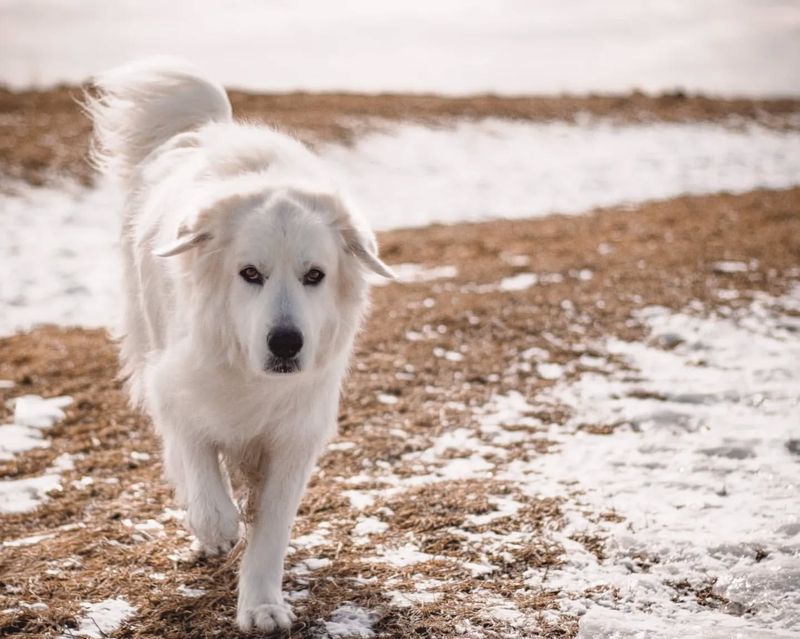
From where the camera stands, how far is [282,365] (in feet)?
11.2

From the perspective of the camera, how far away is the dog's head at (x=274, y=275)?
343 centimetres

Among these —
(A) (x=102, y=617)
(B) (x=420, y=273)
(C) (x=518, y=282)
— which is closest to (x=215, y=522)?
(A) (x=102, y=617)

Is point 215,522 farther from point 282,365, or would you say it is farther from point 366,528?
point 366,528

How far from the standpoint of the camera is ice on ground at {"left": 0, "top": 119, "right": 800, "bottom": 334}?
33.2 feet

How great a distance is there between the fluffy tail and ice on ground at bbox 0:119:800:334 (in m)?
3.68

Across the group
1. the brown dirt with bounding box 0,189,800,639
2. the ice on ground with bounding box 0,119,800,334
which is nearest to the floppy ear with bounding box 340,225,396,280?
the brown dirt with bounding box 0,189,800,639

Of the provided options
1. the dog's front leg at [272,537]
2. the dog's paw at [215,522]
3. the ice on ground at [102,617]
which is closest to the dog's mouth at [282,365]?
the dog's front leg at [272,537]

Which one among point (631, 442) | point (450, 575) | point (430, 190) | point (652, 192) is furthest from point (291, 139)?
point (652, 192)

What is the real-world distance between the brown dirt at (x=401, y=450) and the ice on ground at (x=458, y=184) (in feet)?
3.44

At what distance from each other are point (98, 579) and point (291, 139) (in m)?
2.37

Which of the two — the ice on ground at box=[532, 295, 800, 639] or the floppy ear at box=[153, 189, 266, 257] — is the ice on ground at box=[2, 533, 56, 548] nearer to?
the floppy ear at box=[153, 189, 266, 257]

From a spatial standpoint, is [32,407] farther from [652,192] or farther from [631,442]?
[652,192]

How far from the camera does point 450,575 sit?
157 inches

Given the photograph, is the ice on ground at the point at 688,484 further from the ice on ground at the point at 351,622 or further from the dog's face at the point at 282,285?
the dog's face at the point at 282,285
